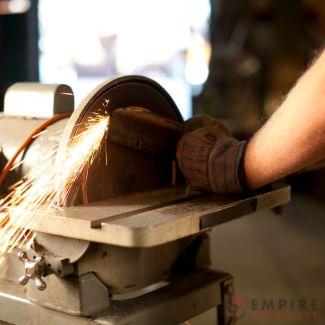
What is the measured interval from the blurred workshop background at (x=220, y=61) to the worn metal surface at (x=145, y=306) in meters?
0.75

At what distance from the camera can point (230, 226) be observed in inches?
117

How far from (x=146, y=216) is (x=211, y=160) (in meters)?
0.25

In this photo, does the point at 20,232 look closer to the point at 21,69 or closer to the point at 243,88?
Answer: the point at 21,69

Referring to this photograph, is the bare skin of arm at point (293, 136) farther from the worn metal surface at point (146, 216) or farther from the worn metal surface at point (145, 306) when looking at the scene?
the worn metal surface at point (145, 306)

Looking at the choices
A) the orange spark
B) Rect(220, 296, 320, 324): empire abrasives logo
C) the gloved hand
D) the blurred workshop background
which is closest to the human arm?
the gloved hand

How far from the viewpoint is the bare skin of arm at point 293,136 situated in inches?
41.2

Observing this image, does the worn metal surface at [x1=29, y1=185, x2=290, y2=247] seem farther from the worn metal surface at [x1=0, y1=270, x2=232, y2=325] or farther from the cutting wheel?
the worn metal surface at [x1=0, y1=270, x2=232, y2=325]

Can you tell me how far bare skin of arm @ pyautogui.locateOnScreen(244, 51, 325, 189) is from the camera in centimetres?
105

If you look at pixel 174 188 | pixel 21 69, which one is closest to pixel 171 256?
pixel 174 188

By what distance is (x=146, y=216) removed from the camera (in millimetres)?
1018

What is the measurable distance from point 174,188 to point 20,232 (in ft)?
1.03

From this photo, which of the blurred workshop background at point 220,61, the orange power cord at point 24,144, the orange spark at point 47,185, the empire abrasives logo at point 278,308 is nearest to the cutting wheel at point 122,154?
the orange spark at point 47,185

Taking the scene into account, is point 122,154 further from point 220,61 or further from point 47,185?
point 220,61

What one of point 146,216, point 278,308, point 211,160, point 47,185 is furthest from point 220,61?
point 146,216
